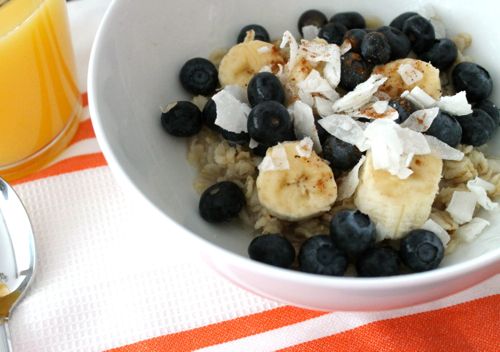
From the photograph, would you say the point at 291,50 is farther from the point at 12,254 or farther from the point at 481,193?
the point at 12,254

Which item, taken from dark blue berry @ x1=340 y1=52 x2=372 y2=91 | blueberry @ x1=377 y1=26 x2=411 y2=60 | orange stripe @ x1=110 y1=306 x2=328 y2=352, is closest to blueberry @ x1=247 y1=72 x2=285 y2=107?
dark blue berry @ x1=340 y1=52 x2=372 y2=91

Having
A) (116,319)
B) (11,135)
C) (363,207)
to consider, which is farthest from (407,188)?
(11,135)

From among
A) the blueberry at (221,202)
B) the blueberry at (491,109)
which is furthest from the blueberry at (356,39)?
the blueberry at (221,202)

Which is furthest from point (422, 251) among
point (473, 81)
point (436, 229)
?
point (473, 81)

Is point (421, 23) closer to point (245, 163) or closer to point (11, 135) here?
point (245, 163)

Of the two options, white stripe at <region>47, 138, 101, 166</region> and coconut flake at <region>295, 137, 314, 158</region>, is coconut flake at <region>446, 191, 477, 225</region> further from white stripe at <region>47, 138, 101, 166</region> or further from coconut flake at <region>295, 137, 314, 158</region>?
white stripe at <region>47, 138, 101, 166</region>

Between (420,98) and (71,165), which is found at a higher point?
(420,98)
